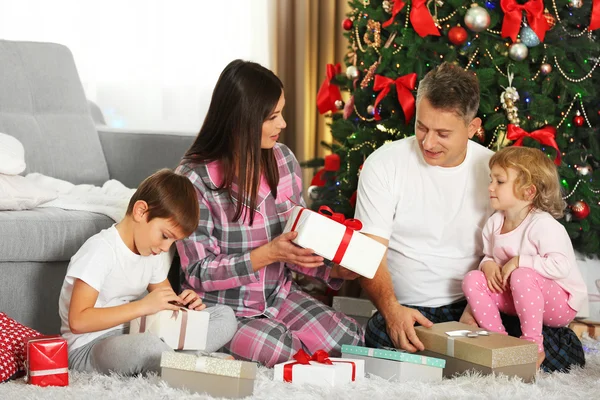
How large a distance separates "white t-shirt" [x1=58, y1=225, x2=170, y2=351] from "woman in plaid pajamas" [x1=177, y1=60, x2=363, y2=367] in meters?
0.17

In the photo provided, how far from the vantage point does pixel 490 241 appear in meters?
2.38

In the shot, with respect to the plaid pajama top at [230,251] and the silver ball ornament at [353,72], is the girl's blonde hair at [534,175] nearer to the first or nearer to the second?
the plaid pajama top at [230,251]

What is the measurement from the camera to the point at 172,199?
2.04m

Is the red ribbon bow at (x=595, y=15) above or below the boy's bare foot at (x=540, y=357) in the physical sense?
above

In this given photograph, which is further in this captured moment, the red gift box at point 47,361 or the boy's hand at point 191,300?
the boy's hand at point 191,300

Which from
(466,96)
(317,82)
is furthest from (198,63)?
(466,96)

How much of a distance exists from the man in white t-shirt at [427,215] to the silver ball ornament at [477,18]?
1.22 feet

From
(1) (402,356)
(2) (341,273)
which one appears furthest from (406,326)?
(2) (341,273)

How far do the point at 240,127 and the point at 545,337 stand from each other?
3.37 ft

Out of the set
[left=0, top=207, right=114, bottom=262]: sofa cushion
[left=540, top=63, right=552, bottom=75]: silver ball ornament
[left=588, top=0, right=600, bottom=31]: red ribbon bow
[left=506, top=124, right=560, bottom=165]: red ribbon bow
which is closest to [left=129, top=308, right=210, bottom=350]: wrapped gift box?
[left=0, top=207, right=114, bottom=262]: sofa cushion

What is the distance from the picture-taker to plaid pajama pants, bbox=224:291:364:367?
218 centimetres

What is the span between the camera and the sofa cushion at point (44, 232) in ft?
7.32

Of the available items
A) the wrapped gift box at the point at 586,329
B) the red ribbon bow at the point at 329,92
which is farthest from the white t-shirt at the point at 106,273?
the wrapped gift box at the point at 586,329

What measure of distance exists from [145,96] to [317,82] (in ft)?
3.02
